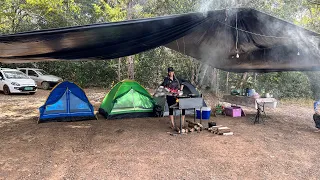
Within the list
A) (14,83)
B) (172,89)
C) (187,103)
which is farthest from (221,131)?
(14,83)

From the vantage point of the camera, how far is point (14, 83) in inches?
412

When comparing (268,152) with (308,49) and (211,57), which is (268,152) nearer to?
(308,49)

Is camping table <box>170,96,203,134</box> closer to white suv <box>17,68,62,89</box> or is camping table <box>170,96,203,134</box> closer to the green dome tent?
the green dome tent

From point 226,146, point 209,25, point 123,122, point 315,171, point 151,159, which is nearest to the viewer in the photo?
point 315,171

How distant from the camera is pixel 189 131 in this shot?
5047mm

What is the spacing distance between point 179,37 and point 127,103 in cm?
250

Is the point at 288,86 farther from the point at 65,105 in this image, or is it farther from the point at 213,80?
the point at 65,105

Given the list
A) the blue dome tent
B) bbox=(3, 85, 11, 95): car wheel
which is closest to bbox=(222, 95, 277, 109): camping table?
the blue dome tent

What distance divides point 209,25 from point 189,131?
2266 mm

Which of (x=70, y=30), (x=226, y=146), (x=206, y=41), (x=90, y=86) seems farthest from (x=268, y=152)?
(x=90, y=86)

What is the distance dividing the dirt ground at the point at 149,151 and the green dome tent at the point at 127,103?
1.17 ft

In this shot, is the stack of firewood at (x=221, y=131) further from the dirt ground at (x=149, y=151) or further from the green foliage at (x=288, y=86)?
the green foliage at (x=288, y=86)

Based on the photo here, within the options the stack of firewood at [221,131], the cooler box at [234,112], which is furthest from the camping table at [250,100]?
the stack of firewood at [221,131]

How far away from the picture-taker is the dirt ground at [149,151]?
3.07 m
